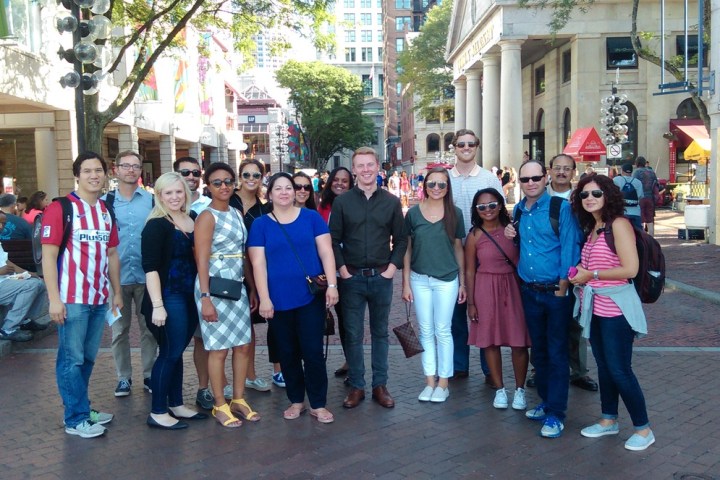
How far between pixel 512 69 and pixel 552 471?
91.7 feet

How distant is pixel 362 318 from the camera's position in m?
5.77

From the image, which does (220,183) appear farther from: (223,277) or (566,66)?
(566,66)

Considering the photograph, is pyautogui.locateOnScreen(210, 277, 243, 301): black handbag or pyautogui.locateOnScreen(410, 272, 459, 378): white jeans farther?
pyautogui.locateOnScreen(410, 272, 459, 378): white jeans

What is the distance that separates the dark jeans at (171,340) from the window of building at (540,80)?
3463 cm

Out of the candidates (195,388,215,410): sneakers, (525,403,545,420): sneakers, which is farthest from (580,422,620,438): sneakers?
(195,388,215,410): sneakers

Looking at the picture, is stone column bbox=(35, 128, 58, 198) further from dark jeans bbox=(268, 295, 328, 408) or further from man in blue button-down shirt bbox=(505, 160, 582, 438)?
man in blue button-down shirt bbox=(505, 160, 582, 438)

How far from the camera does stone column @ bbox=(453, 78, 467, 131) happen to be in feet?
143

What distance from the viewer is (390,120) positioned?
10562 cm

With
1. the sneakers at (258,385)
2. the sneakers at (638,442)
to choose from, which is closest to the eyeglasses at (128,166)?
the sneakers at (258,385)

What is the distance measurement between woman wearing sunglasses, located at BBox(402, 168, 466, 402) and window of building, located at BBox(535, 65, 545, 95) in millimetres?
33380

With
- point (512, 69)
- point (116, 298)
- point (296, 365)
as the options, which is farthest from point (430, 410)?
point (512, 69)

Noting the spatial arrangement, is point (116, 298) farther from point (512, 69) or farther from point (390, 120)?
point (390, 120)

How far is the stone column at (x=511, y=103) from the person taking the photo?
3053cm

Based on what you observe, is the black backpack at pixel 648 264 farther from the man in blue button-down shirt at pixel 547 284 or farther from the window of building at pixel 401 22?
the window of building at pixel 401 22
